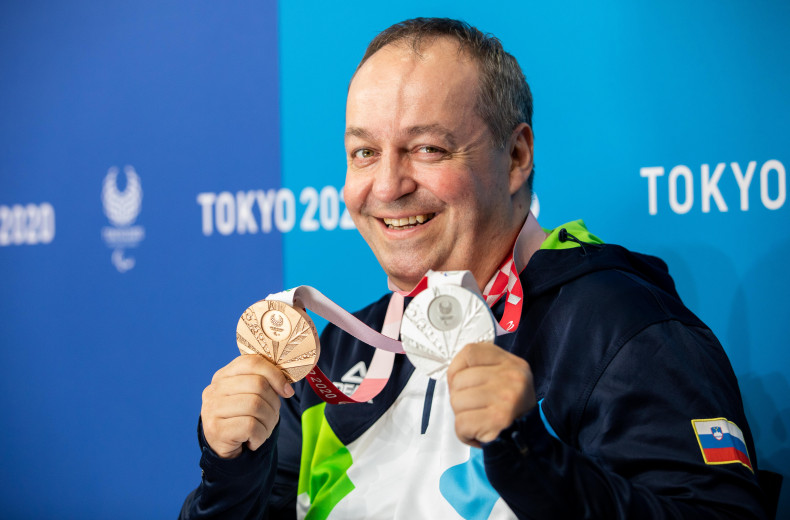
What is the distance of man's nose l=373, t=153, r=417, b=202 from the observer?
A: 1263 millimetres

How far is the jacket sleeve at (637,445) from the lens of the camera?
0.85 m

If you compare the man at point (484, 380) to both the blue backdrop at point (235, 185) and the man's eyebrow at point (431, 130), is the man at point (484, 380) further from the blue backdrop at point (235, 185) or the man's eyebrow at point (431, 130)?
the blue backdrop at point (235, 185)

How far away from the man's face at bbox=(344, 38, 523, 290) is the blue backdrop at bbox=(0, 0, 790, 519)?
60cm

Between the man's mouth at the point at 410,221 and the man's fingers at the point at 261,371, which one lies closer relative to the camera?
the man's fingers at the point at 261,371

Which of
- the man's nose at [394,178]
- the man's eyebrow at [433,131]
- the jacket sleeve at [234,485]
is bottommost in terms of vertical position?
the jacket sleeve at [234,485]

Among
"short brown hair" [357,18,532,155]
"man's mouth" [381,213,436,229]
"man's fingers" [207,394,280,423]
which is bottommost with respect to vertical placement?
"man's fingers" [207,394,280,423]

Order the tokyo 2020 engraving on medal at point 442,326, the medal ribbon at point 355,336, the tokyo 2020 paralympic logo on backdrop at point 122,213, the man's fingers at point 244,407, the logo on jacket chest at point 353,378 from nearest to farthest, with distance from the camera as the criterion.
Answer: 1. the tokyo 2020 engraving on medal at point 442,326
2. the man's fingers at point 244,407
3. the medal ribbon at point 355,336
4. the logo on jacket chest at point 353,378
5. the tokyo 2020 paralympic logo on backdrop at point 122,213

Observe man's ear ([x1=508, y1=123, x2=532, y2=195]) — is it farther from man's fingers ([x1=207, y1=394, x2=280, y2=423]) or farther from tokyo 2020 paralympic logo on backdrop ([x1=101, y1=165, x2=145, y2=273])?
tokyo 2020 paralympic logo on backdrop ([x1=101, y1=165, x2=145, y2=273])

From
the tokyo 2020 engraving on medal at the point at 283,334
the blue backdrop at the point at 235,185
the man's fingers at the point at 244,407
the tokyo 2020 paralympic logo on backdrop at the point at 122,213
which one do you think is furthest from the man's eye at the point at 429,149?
the tokyo 2020 paralympic logo on backdrop at the point at 122,213

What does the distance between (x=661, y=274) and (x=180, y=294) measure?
155 centimetres

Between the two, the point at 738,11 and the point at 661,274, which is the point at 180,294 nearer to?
the point at 661,274

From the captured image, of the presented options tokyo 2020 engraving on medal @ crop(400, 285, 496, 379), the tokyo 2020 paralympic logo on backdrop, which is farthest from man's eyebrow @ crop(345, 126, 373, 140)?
the tokyo 2020 paralympic logo on backdrop

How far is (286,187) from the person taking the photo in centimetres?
219

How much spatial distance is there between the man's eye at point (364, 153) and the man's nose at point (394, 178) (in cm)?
5
